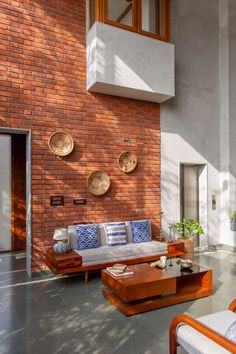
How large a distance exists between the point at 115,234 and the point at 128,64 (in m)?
3.26

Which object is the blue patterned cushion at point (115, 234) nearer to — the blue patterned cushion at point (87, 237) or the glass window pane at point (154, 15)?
the blue patterned cushion at point (87, 237)

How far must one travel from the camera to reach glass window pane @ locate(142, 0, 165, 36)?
550 centimetres

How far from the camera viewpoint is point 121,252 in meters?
4.67

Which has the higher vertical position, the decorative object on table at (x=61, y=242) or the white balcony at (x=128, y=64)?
the white balcony at (x=128, y=64)

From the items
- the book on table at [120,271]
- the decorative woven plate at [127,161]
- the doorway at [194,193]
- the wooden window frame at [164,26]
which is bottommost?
the book on table at [120,271]

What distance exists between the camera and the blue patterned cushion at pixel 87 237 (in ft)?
15.4

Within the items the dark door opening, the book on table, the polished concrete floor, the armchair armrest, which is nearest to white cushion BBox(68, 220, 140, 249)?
the polished concrete floor

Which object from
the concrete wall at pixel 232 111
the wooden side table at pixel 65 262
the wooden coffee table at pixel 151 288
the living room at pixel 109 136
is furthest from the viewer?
the concrete wall at pixel 232 111

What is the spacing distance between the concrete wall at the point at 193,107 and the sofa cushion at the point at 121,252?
1.05m

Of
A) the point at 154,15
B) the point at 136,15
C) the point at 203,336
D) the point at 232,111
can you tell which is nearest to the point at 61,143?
the point at 136,15

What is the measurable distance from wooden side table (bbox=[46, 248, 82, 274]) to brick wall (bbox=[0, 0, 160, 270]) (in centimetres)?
57

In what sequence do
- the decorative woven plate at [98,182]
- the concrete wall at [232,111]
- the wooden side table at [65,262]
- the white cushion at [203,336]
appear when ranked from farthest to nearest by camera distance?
the concrete wall at [232,111] < the decorative woven plate at [98,182] < the wooden side table at [65,262] < the white cushion at [203,336]

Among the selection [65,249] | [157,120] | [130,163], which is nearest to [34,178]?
[65,249]

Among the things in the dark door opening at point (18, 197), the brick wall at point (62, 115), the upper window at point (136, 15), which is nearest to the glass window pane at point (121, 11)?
the upper window at point (136, 15)
